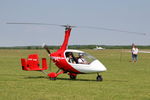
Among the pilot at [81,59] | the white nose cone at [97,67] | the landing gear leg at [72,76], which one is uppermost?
the pilot at [81,59]

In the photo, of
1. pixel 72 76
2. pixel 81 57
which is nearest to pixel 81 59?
pixel 81 57

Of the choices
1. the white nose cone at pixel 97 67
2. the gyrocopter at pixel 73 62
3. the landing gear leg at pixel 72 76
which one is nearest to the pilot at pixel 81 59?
the gyrocopter at pixel 73 62

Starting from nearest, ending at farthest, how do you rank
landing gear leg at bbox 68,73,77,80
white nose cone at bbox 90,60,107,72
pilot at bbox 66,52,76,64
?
white nose cone at bbox 90,60,107,72
pilot at bbox 66,52,76,64
landing gear leg at bbox 68,73,77,80

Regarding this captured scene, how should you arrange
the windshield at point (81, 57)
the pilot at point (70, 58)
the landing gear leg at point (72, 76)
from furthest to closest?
the landing gear leg at point (72, 76)
the pilot at point (70, 58)
the windshield at point (81, 57)

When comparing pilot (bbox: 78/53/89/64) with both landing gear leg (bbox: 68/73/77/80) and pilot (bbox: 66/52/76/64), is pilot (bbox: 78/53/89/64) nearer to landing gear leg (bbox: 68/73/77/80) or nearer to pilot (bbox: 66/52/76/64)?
pilot (bbox: 66/52/76/64)

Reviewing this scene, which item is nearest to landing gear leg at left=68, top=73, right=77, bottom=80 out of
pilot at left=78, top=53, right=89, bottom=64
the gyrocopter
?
the gyrocopter

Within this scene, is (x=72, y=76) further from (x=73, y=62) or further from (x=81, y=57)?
(x=81, y=57)

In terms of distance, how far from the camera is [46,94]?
14.6m

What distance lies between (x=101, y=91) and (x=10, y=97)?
3579 millimetres

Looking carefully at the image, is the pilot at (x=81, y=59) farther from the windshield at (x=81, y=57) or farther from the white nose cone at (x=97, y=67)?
the white nose cone at (x=97, y=67)

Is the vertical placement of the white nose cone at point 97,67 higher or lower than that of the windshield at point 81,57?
lower

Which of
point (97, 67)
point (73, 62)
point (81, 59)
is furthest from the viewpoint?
point (73, 62)

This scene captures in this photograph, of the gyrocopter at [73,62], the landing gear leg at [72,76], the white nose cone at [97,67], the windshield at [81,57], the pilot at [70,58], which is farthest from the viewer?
the landing gear leg at [72,76]

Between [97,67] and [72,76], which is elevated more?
[97,67]
